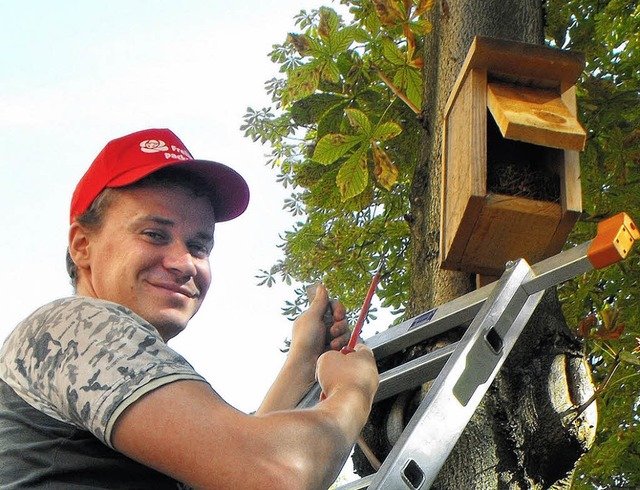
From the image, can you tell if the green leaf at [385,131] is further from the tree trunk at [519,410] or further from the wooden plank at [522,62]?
the wooden plank at [522,62]

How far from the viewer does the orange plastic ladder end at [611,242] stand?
225 cm

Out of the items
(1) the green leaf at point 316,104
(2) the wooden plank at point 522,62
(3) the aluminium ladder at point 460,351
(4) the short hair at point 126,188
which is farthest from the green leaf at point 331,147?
(4) the short hair at point 126,188

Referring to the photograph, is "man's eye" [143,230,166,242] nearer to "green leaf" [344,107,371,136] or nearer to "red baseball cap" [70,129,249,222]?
"red baseball cap" [70,129,249,222]

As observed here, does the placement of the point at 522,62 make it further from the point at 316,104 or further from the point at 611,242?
the point at 316,104

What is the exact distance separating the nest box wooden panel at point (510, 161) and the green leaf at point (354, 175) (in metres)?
0.52

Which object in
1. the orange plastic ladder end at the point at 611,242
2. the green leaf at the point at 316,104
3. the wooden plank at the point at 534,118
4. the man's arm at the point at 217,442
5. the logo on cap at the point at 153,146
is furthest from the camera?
the green leaf at the point at 316,104

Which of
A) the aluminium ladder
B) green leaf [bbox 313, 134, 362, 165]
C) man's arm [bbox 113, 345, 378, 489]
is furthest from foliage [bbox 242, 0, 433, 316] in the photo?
man's arm [bbox 113, 345, 378, 489]

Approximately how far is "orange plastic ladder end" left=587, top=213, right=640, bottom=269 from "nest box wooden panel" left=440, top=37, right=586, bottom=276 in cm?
45

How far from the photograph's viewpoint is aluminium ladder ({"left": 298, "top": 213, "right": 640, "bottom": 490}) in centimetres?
194

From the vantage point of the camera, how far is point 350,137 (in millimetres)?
3498

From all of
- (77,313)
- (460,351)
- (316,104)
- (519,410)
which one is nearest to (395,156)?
(316,104)

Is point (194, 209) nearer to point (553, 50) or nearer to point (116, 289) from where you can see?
point (116, 289)

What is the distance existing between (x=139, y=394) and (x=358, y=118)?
2.29 m

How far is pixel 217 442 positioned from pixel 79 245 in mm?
778
